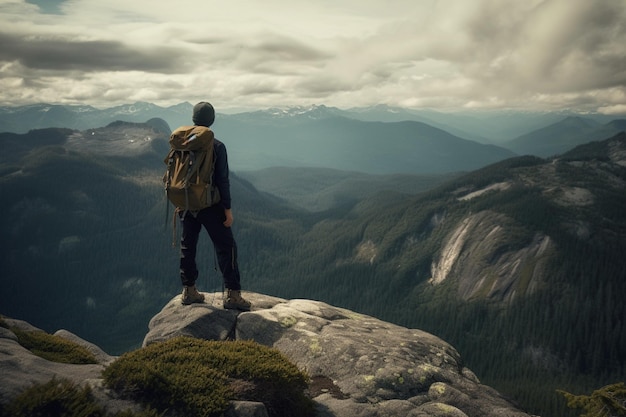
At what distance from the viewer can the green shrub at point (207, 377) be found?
29.1 ft

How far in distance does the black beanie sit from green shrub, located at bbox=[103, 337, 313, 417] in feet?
25.3

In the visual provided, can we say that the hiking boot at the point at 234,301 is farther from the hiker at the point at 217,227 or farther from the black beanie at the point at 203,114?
the black beanie at the point at 203,114

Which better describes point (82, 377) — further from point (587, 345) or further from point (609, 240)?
point (609, 240)

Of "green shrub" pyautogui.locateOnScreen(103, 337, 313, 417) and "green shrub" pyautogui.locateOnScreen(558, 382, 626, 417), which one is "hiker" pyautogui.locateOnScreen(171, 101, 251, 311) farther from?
"green shrub" pyautogui.locateOnScreen(558, 382, 626, 417)

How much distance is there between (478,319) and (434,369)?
195090 millimetres

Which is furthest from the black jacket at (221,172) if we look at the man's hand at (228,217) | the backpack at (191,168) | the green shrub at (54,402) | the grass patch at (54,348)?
the green shrub at (54,402)

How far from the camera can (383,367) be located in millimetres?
14023

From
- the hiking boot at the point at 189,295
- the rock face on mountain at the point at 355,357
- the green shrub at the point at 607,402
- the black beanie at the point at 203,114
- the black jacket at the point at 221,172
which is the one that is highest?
the black beanie at the point at 203,114

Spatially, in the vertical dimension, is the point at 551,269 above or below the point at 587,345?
above

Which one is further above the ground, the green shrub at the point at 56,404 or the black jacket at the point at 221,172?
the black jacket at the point at 221,172

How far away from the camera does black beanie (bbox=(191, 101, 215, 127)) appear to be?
1532cm

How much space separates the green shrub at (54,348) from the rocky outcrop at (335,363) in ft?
1.80

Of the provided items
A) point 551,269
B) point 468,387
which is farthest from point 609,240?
point 468,387

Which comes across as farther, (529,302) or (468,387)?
(529,302)
